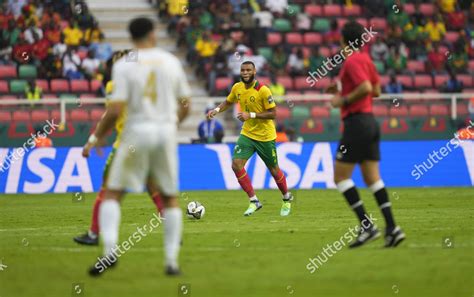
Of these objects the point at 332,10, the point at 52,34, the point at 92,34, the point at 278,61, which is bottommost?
the point at 278,61

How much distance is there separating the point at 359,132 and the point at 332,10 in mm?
25032

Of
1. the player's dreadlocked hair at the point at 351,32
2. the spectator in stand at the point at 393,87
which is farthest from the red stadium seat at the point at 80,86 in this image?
the player's dreadlocked hair at the point at 351,32

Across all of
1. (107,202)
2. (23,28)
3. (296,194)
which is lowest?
(296,194)

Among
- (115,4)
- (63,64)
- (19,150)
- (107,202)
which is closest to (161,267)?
(107,202)

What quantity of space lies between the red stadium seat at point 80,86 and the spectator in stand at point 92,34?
2287 mm

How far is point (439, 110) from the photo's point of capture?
29125 mm

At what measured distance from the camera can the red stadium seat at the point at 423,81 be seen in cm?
3366

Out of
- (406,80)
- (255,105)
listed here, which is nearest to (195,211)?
(255,105)

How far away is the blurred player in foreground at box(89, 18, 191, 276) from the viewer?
9969mm

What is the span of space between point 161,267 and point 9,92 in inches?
784

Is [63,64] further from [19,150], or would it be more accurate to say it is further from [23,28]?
[19,150]

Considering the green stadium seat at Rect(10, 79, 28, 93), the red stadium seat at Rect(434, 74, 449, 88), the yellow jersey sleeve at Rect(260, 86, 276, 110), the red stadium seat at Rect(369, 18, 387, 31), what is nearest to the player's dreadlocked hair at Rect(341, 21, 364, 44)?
the yellow jersey sleeve at Rect(260, 86, 276, 110)

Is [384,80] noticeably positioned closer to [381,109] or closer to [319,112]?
[381,109]

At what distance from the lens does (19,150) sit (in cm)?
2598
